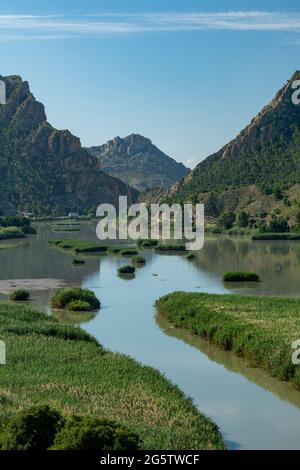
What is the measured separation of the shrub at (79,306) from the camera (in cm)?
5238

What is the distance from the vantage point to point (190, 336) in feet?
140

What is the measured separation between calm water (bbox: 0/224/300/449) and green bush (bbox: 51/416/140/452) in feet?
20.1

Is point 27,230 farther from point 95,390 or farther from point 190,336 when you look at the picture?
point 95,390

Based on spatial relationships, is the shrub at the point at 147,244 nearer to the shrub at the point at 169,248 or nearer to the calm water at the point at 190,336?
the shrub at the point at 169,248

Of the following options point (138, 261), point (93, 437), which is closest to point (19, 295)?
point (138, 261)

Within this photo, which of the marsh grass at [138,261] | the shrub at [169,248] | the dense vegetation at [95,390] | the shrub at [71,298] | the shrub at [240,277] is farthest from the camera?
the shrub at [169,248]

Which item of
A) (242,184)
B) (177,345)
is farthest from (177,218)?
(177,345)

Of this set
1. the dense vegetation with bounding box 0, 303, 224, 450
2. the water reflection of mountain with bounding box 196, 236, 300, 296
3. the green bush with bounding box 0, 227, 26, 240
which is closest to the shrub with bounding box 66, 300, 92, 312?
the dense vegetation with bounding box 0, 303, 224, 450

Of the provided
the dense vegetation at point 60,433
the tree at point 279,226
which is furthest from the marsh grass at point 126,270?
the tree at point 279,226

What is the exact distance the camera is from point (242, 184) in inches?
7352

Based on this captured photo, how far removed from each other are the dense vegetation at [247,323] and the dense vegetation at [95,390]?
5.59 meters

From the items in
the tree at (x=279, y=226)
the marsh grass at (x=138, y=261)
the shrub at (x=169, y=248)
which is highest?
the tree at (x=279, y=226)

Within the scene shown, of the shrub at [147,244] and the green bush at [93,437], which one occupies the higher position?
the green bush at [93,437]
